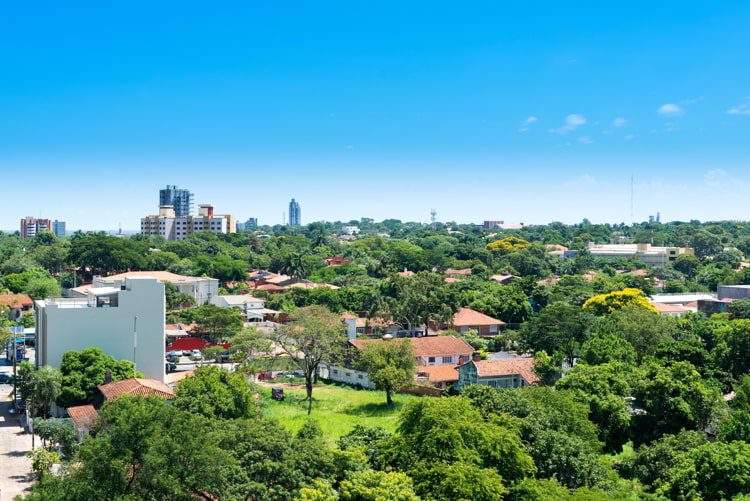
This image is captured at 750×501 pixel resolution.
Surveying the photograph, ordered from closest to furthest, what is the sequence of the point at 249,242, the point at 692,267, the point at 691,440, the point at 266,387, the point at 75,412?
the point at 691,440 < the point at 75,412 < the point at 266,387 < the point at 692,267 < the point at 249,242

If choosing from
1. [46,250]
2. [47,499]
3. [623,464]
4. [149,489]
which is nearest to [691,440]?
[623,464]

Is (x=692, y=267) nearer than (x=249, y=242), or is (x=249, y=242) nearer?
(x=692, y=267)

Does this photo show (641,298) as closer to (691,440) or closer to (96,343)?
(691,440)

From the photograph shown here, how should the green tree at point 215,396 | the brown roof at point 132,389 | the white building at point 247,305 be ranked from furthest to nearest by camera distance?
1. the white building at point 247,305
2. the brown roof at point 132,389
3. the green tree at point 215,396

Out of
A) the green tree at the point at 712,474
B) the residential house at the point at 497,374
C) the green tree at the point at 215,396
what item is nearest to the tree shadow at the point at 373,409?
the residential house at the point at 497,374

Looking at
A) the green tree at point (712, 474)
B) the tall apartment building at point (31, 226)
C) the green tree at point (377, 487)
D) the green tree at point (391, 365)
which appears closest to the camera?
the green tree at point (377, 487)

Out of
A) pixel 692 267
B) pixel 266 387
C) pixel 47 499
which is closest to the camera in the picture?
pixel 47 499

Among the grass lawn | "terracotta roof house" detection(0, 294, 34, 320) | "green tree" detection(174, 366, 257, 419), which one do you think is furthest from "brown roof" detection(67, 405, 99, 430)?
"terracotta roof house" detection(0, 294, 34, 320)

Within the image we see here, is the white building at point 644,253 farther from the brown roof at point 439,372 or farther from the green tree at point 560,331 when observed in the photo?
the brown roof at point 439,372
